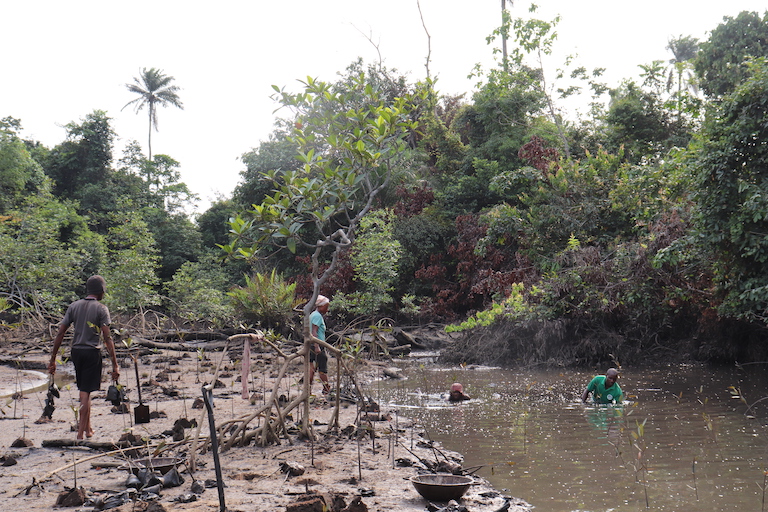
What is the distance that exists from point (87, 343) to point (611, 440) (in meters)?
6.26

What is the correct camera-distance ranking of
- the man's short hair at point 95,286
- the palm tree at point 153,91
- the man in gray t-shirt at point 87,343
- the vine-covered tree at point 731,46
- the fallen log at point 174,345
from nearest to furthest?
1. the man in gray t-shirt at point 87,343
2. the man's short hair at point 95,286
3. the fallen log at point 174,345
4. the vine-covered tree at point 731,46
5. the palm tree at point 153,91

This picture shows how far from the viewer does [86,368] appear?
6883 mm

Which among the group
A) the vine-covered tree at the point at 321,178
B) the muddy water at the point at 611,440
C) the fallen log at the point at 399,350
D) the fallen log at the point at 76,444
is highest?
the vine-covered tree at the point at 321,178

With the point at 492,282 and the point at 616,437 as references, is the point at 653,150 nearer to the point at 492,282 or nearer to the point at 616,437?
the point at 492,282

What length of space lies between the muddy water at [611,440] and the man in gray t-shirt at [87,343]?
165 inches

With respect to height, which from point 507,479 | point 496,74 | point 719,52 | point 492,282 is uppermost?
point 496,74

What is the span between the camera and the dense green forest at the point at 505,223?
Answer: 785 centimetres

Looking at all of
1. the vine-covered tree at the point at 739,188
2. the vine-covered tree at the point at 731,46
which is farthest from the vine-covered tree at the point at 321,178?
the vine-covered tree at the point at 731,46

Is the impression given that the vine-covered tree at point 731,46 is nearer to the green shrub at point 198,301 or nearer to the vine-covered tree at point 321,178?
the vine-covered tree at point 321,178

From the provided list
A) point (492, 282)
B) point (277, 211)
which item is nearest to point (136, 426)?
point (277, 211)

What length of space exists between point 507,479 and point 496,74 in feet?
71.6

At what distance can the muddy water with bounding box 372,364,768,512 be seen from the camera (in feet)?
16.6

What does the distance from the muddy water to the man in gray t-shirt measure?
419 centimetres

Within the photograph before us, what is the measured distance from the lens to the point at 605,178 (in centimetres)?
1859
